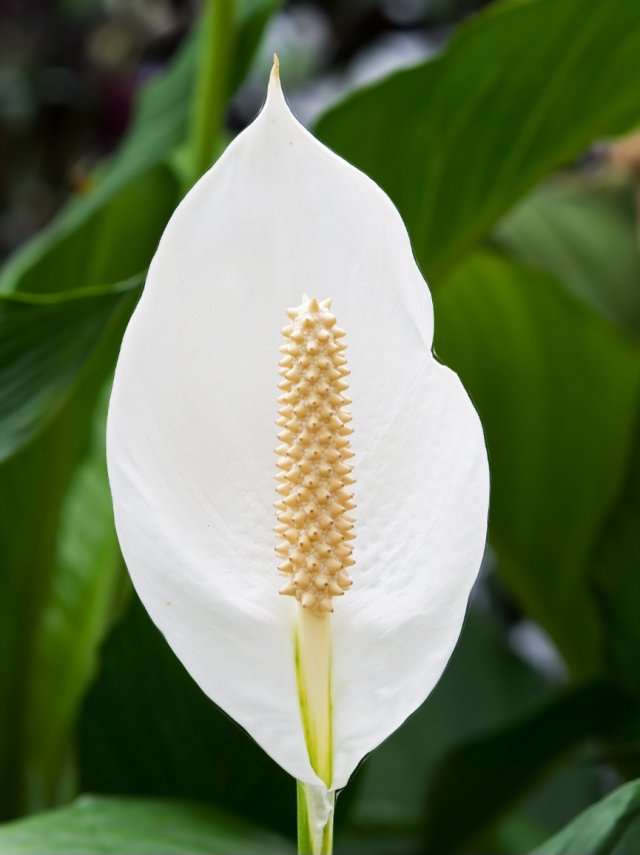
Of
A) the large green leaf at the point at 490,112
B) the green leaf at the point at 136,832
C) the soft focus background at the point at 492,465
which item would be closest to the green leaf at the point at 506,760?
the soft focus background at the point at 492,465

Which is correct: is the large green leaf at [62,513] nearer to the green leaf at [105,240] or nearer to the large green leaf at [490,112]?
the green leaf at [105,240]

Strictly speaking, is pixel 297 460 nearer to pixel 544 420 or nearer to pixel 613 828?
pixel 613 828

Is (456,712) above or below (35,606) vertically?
below

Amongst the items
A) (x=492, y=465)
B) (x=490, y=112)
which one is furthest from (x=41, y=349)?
(x=492, y=465)

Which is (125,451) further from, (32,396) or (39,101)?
(39,101)

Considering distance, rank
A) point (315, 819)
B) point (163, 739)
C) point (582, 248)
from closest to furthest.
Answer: point (315, 819) < point (163, 739) < point (582, 248)

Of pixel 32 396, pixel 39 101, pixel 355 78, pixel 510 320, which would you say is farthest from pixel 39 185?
pixel 32 396
